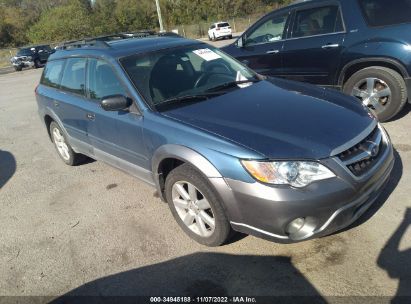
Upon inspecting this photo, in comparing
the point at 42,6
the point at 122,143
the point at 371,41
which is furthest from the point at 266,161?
the point at 42,6

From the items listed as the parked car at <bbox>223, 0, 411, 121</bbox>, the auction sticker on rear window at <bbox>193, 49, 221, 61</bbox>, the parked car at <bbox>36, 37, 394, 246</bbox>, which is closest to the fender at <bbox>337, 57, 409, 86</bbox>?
the parked car at <bbox>223, 0, 411, 121</bbox>

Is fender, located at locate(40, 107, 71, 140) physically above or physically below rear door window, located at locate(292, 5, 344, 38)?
below

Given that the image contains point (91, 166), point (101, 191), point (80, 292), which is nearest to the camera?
point (80, 292)

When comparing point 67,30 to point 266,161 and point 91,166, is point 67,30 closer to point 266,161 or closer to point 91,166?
point 91,166

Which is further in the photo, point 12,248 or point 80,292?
point 12,248

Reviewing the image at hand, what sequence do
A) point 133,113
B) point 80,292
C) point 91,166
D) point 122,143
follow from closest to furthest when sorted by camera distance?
point 80,292
point 133,113
point 122,143
point 91,166

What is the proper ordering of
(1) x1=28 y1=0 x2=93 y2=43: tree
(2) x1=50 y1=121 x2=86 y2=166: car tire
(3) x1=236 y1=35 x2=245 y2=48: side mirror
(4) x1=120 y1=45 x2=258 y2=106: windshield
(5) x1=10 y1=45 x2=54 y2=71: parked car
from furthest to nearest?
(1) x1=28 y1=0 x2=93 y2=43: tree < (5) x1=10 y1=45 x2=54 y2=71: parked car < (3) x1=236 y1=35 x2=245 y2=48: side mirror < (2) x1=50 y1=121 x2=86 y2=166: car tire < (4) x1=120 y1=45 x2=258 y2=106: windshield

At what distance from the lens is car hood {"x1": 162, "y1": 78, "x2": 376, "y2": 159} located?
109 inches

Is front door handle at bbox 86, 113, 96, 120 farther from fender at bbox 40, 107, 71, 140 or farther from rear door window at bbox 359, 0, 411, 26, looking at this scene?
rear door window at bbox 359, 0, 411, 26

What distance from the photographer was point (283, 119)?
122 inches

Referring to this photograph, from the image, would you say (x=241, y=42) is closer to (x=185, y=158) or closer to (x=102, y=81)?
(x=102, y=81)

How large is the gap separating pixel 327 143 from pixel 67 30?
4992 cm

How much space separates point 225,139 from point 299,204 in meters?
0.71

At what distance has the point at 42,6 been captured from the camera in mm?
72250
